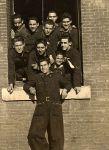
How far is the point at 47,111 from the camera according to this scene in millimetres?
9172

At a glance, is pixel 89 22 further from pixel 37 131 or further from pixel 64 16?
pixel 37 131

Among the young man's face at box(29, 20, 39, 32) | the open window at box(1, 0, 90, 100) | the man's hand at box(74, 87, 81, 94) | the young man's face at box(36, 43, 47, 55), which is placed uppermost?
the open window at box(1, 0, 90, 100)

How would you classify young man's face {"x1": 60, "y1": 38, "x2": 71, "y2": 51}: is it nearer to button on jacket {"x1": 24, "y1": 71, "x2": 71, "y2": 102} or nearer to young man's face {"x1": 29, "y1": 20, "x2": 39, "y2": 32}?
button on jacket {"x1": 24, "y1": 71, "x2": 71, "y2": 102}

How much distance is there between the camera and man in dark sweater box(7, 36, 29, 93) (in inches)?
376

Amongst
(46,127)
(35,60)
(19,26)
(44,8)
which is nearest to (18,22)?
(19,26)

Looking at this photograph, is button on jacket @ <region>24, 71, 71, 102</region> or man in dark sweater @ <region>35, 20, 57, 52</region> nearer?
button on jacket @ <region>24, 71, 71, 102</region>

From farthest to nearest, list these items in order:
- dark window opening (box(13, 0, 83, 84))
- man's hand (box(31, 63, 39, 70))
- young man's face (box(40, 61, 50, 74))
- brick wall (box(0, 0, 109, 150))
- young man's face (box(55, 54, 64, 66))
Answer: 1. dark window opening (box(13, 0, 83, 84))
2. brick wall (box(0, 0, 109, 150))
3. man's hand (box(31, 63, 39, 70))
4. young man's face (box(55, 54, 64, 66))
5. young man's face (box(40, 61, 50, 74))

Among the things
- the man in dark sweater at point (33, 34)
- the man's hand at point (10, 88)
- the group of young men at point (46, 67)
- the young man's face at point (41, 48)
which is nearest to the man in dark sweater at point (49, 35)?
the group of young men at point (46, 67)

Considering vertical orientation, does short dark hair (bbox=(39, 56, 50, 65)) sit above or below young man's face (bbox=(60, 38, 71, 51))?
below

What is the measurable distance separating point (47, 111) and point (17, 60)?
1.26 meters

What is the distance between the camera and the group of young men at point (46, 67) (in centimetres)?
920

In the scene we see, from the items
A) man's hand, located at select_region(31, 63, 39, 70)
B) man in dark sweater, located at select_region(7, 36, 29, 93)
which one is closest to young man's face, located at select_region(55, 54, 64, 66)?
man's hand, located at select_region(31, 63, 39, 70)

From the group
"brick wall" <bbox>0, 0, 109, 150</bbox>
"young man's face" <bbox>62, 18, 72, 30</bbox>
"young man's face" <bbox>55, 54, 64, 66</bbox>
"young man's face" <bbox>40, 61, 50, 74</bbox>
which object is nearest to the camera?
"young man's face" <bbox>40, 61, 50, 74</bbox>

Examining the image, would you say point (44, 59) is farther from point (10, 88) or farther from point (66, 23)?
point (10, 88)
